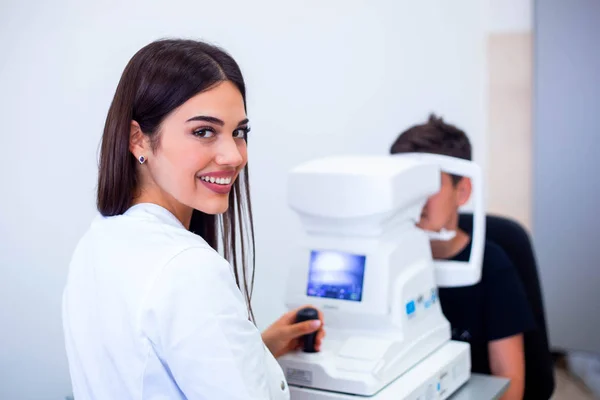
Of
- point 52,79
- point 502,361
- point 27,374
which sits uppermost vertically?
point 52,79

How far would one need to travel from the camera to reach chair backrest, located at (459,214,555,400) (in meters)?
2.01

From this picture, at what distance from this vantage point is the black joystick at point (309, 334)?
1374 mm

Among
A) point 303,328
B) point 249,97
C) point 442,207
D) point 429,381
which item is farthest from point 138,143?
point 442,207

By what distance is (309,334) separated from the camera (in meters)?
1.37

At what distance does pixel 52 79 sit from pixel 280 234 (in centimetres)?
85

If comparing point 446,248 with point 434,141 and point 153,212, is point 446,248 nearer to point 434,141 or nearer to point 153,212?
point 434,141

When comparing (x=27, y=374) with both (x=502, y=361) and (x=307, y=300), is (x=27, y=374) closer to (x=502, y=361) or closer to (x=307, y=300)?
(x=307, y=300)

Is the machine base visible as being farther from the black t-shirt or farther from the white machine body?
the black t-shirt

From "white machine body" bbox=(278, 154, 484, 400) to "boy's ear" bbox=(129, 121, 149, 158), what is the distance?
0.44 m

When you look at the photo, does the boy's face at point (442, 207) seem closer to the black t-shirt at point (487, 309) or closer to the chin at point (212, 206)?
the black t-shirt at point (487, 309)

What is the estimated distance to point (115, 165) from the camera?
3.58 ft

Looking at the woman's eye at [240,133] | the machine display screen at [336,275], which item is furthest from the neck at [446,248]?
the woman's eye at [240,133]

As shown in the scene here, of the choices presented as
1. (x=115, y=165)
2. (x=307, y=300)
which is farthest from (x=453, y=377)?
(x=115, y=165)

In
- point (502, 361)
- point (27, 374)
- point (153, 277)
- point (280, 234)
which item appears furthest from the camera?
point (280, 234)
